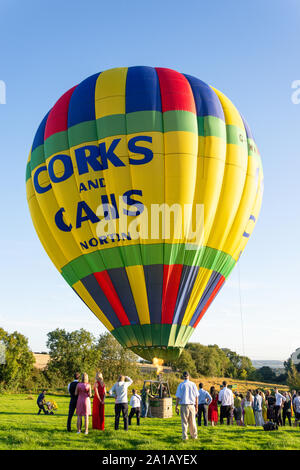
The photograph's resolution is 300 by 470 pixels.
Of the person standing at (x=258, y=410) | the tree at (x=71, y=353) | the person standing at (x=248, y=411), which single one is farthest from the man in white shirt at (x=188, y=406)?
the tree at (x=71, y=353)

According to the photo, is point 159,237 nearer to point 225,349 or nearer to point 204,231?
point 204,231

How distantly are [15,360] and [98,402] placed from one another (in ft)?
117

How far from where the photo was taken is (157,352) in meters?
15.9

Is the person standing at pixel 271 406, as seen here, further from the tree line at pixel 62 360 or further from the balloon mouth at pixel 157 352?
the tree line at pixel 62 360

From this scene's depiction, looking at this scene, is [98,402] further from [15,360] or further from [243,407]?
[15,360]

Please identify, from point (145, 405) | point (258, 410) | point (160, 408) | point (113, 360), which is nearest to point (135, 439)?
point (145, 405)

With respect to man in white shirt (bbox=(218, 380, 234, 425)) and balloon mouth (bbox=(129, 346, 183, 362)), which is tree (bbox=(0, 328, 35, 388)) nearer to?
balloon mouth (bbox=(129, 346, 183, 362))

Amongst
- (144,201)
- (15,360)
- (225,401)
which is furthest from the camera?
(15,360)

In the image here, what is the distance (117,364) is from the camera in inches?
1780

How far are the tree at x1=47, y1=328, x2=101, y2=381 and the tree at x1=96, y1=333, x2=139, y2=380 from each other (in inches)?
32.3

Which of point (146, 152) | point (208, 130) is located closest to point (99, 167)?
point (146, 152)

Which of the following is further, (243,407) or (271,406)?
(243,407)
